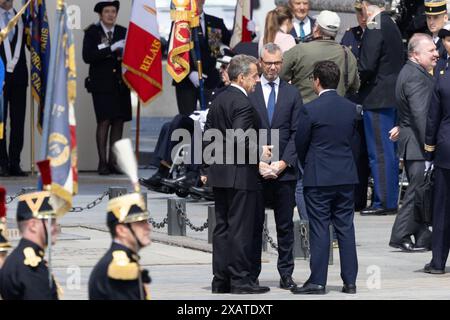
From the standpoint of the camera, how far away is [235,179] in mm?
12727

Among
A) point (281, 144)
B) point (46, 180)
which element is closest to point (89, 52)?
point (281, 144)

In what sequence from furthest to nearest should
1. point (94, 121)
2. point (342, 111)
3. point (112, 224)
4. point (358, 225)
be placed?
point (94, 121)
point (358, 225)
point (342, 111)
point (112, 224)

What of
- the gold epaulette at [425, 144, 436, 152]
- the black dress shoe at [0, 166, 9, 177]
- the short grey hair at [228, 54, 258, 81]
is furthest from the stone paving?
the black dress shoe at [0, 166, 9, 177]

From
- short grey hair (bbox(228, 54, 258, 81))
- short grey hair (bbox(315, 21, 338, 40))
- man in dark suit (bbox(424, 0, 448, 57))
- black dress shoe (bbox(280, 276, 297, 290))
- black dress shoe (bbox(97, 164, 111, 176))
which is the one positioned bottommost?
black dress shoe (bbox(97, 164, 111, 176))

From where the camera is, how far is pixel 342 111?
1283cm

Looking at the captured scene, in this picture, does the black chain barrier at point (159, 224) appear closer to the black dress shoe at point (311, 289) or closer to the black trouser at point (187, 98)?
the black trouser at point (187, 98)

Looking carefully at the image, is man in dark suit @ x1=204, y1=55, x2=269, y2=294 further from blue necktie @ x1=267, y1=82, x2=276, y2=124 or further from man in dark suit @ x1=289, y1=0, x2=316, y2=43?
man in dark suit @ x1=289, y1=0, x2=316, y2=43

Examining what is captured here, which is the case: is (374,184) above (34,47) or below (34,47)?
below

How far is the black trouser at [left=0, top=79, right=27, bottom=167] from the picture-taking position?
22.0 metres

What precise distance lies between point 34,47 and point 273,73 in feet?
27.0

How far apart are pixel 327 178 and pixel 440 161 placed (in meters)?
1.68

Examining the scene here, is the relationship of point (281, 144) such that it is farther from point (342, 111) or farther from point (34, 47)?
point (34, 47)

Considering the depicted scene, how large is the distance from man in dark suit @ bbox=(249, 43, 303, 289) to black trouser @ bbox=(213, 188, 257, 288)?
257 millimetres

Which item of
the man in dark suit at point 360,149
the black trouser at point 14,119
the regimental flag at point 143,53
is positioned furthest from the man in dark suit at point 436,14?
the black trouser at point 14,119
